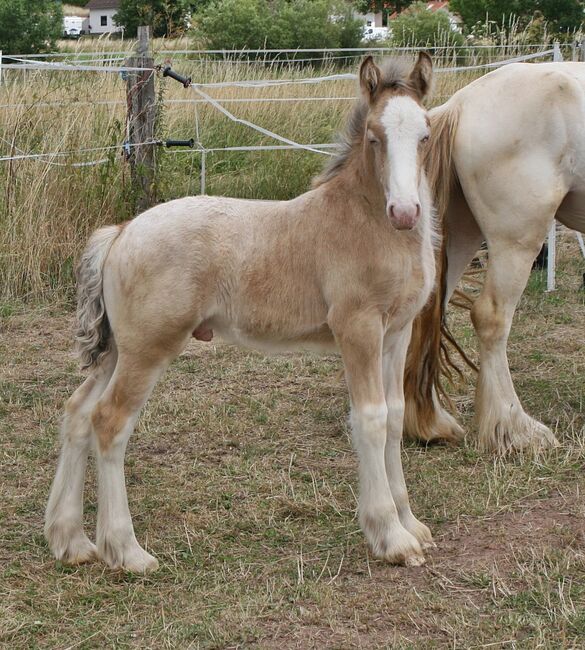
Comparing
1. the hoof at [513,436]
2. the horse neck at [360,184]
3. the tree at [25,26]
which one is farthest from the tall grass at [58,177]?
the tree at [25,26]

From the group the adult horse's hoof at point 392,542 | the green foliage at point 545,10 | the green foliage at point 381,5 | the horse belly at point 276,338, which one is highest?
the green foliage at point 381,5

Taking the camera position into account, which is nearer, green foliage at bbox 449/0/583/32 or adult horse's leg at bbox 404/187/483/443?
adult horse's leg at bbox 404/187/483/443

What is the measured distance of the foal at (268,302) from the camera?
3.46 meters

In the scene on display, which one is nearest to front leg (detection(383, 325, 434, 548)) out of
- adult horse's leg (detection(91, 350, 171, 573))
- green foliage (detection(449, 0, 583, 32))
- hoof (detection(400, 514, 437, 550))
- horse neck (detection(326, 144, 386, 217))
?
hoof (detection(400, 514, 437, 550))

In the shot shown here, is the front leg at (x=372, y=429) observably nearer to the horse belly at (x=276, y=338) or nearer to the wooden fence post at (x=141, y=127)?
the horse belly at (x=276, y=338)

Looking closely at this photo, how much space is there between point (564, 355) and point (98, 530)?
3654 millimetres

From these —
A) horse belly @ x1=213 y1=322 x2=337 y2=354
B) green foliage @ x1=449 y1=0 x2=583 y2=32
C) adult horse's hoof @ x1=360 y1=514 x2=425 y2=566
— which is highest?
green foliage @ x1=449 y1=0 x2=583 y2=32

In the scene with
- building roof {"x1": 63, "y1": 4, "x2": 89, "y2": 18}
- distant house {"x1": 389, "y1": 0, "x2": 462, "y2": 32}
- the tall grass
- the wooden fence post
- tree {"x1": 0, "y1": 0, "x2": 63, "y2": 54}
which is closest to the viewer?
the tall grass

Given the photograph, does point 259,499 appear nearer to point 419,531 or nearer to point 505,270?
point 419,531

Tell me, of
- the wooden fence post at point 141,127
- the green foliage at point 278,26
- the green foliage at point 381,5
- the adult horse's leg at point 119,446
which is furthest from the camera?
the green foliage at point 381,5

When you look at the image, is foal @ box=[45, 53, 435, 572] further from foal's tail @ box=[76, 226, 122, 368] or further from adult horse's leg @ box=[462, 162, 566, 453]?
adult horse's leg @ box=[462, 162, 566, 453]

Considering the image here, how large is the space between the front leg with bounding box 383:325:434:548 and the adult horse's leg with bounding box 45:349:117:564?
1101mm

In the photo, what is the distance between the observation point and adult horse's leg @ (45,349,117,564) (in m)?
3.62

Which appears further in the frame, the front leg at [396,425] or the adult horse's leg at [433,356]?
the adult horse's leg at [433,356]
